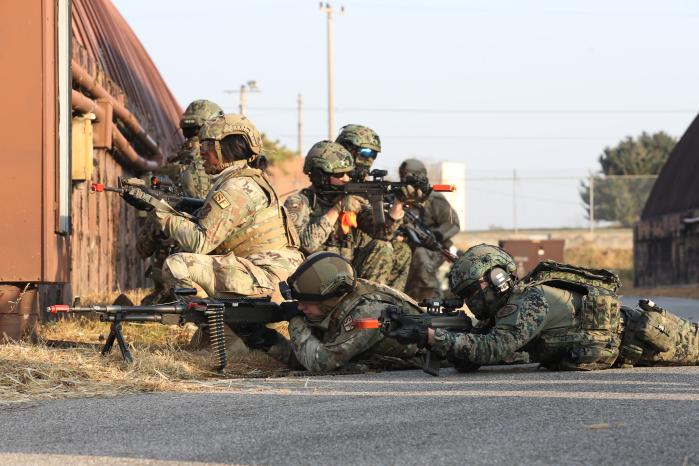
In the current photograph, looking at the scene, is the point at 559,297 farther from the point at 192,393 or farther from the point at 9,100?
the point at 9,100

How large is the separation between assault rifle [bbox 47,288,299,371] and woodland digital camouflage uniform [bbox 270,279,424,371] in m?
0.22

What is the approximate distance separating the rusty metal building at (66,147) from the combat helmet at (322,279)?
2498 mm

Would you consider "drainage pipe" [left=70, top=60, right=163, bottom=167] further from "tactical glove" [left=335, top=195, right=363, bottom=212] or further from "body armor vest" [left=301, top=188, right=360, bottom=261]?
"tactical glove" [left=335, top=195, right=363, bottom=212]

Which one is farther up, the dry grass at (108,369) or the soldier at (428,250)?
the soldier at (428,250)

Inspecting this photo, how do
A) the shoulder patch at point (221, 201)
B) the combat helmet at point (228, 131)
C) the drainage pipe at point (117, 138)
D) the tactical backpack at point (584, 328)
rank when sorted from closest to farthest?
the tactical backpack at point (584, 328)
the shoulder patch at point (221, 201)
the combat helmet at point (228, 131)
the drainage pipe at point (117, 138)

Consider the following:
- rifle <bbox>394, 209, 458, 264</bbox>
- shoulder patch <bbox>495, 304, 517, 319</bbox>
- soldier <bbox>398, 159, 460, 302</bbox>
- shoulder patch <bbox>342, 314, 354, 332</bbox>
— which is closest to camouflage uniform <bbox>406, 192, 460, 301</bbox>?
soldier <bbox>398, 159, 460, 302</bbox>

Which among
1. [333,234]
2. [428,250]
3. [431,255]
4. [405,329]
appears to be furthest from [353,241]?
[405,329]

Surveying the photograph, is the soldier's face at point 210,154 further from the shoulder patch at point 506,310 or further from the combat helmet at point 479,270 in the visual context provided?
the shoulder patch at point 506,310

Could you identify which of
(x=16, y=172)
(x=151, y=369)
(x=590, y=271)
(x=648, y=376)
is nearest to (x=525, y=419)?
(x=648, y=376)

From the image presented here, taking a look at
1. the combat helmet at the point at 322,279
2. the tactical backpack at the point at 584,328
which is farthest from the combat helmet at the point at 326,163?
the tactical backpack at the point at 584,328

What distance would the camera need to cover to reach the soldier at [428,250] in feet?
48.9

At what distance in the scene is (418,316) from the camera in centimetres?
809

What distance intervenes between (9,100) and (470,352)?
4336mm

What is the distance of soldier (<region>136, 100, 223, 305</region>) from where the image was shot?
1178 cm
